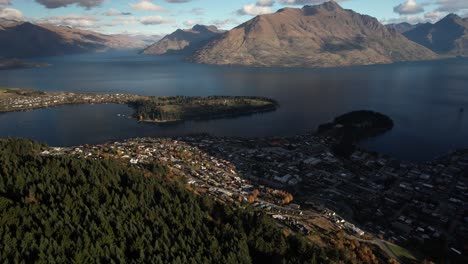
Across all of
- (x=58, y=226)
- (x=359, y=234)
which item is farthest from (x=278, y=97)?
(x=58, y=226)

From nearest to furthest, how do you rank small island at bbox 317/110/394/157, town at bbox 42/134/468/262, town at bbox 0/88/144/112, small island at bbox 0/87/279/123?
town at bbox 42/134/468/262, small island at bbox 317/110/394/157, small island at bbox 0/87/279/123, town at bbox 0/88/144/112

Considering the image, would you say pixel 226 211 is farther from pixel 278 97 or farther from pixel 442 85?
pixel 442 85

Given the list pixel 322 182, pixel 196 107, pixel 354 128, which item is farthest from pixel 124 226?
pixel 196 107

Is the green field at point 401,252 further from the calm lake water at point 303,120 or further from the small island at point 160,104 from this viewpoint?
the small island at point 160,104

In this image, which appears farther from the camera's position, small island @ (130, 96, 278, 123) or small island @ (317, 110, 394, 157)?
small island @ (130, 96, 278, 123)

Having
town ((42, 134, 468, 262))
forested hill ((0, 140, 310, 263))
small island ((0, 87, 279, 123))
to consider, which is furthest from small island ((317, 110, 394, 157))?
forested hill ((0, 140, 310, 263))

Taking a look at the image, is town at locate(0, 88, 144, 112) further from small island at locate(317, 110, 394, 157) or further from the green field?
the green field

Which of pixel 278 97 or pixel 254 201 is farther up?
pixel 278 97

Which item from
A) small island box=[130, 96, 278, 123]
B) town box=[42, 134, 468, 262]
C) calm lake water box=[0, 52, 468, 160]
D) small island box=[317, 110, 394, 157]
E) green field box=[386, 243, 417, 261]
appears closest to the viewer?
green field box=[386, 243, 417, 261]
